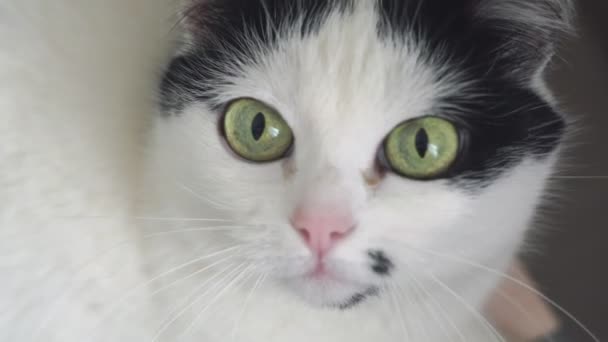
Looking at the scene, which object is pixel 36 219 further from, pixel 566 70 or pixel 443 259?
pixel 566 70

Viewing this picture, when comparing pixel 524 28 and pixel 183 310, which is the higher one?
pixel 524 28

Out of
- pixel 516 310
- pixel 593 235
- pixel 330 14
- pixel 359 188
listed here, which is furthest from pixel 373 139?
pixel 593 235

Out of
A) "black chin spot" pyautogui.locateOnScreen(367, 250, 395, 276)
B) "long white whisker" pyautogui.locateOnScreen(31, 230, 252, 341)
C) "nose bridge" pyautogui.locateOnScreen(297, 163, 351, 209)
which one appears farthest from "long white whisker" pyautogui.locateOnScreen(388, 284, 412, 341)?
"long white whisker" pyautogui.locateOnScreen(31, 230, 252, 341)

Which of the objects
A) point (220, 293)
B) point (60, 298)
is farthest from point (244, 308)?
point (60, 298)

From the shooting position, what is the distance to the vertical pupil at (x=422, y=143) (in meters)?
0.87

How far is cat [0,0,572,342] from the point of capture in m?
0.85

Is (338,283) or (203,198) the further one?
(203,198)

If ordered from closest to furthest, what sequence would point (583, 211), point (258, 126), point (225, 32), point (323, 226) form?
1. point (323, 226)
2. point (258, 126)
3. point (225, 32)
4. point (583, 211)

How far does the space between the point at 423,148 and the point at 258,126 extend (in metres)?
0.24

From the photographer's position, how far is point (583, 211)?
5.40 ft

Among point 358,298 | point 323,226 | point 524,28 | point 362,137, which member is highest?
point 524,28

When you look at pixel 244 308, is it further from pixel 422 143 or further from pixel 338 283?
pixel 422 143

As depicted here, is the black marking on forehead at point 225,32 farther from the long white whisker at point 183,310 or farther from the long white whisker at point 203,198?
the long white whisker at point 183,310

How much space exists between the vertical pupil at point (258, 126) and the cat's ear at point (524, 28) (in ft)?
1.16
